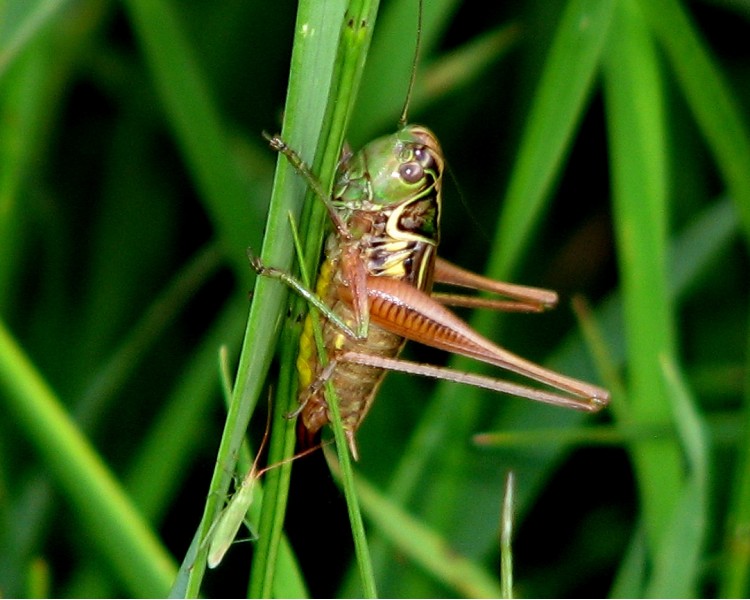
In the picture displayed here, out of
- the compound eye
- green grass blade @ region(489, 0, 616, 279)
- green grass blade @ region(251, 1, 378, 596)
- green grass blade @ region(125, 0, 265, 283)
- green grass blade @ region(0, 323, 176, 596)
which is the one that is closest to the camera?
green grass blade @ region(251, 1, 378, 596)

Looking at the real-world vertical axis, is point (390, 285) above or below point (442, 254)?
above

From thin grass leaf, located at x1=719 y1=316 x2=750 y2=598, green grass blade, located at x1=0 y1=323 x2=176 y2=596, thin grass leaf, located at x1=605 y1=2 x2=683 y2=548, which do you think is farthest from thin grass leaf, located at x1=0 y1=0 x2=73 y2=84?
thin grass leaf, located at x1=719 y1=316 x2=750 y2=598

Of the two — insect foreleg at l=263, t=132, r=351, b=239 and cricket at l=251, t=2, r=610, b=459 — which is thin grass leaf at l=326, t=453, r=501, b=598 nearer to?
cricket at l=251, t=2, r=610, b=459

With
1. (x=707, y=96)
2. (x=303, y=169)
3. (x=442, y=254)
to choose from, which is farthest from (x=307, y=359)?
(x=442, y=254)

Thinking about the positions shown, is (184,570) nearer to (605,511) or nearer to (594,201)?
(605,511)

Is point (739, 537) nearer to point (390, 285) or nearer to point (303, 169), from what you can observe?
point (390, 285)

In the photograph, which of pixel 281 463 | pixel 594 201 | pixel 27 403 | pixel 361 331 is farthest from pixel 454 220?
pixel 281 463

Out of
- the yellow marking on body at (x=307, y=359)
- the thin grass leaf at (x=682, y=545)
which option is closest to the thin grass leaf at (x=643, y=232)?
the thin grass leaf at (x=682, y=545)
